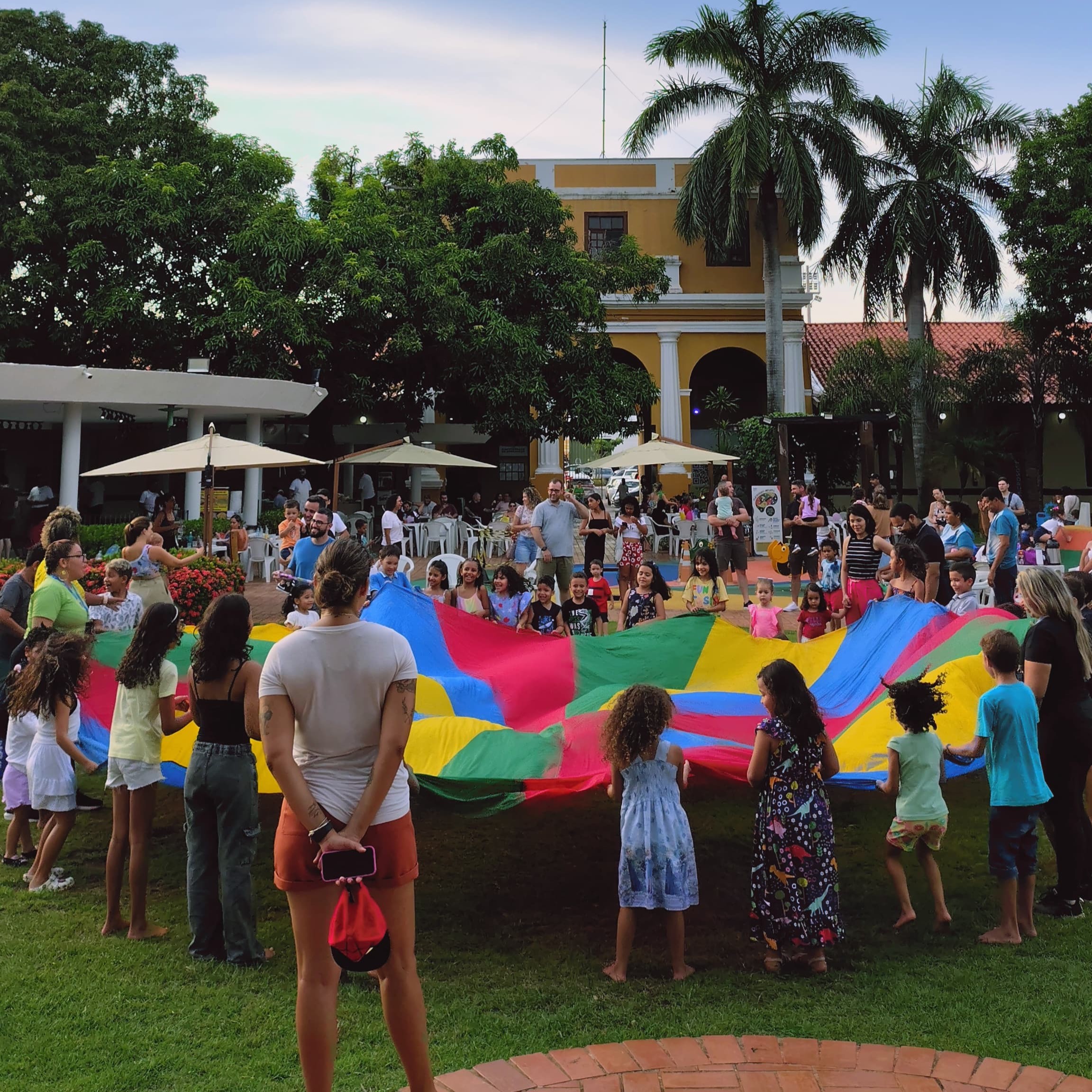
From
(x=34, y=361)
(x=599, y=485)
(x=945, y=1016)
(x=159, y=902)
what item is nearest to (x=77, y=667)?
(x=159, y=902)

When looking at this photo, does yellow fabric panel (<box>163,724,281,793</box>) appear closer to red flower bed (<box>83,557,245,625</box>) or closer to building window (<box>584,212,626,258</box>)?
red flower bed (<box>83,557,245,625</box>)

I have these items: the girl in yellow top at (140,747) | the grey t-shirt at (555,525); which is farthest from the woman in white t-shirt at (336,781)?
A: the grey t-shirt at (555,525)

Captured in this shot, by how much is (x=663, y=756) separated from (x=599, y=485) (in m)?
41.3

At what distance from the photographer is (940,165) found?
25.9 metres

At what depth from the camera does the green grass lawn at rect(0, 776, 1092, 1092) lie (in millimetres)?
3793

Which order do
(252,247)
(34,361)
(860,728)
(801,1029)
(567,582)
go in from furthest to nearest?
(34,361) → (252,247) → (567,582) → (860,728) → (801,1029)

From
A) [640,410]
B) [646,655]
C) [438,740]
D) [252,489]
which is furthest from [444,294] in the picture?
[438,740]

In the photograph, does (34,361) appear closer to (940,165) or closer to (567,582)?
(567,582)

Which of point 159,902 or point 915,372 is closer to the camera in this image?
point 159,902

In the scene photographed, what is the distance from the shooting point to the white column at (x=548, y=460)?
30.2 meters

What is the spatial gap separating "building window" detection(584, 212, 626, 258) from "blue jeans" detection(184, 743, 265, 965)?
27241 mm

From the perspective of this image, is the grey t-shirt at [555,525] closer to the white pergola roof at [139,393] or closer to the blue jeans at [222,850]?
the blue jeans at [222,850]

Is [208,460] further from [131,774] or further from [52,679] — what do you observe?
[131,774]

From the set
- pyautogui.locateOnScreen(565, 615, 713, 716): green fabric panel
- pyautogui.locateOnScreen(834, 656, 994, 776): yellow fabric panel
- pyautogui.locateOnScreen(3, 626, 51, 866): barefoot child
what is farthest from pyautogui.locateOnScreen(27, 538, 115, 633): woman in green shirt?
pyautogui.locateOnScreen(834, 656, 994, 776): yellow fabric panel
